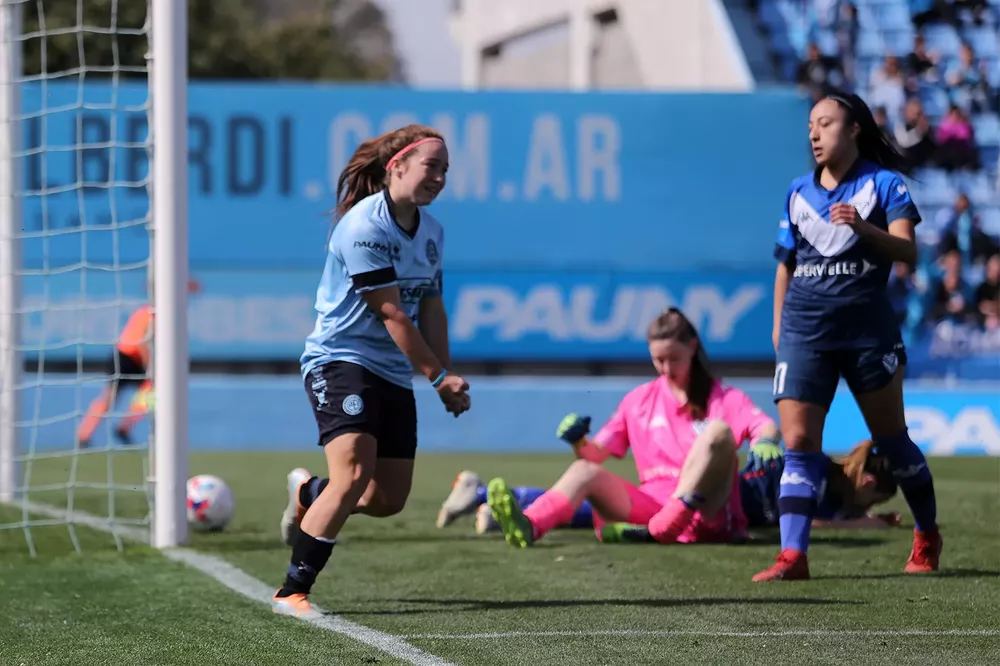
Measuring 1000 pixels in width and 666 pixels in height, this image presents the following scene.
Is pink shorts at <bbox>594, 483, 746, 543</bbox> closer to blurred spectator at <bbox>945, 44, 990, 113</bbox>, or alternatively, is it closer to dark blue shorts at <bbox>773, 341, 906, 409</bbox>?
dark blue shorts at <bbox>773, 341, 906, 409</bbox>

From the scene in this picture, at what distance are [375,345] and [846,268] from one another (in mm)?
1887

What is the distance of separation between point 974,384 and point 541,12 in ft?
56.4

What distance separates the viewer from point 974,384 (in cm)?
1841

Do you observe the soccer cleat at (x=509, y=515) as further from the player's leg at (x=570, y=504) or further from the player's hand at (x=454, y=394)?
the player's hand at (x=454, y=394)

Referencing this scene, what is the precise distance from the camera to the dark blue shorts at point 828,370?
616 centimetres

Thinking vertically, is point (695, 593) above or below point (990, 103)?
below

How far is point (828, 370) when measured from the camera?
244 inches

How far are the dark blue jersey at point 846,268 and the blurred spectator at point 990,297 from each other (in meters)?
13.6

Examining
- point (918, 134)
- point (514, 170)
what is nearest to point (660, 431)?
point (514, 170)

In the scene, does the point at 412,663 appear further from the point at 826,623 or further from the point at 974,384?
the point at 974,384

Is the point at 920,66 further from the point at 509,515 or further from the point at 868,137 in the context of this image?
the point at 868,137

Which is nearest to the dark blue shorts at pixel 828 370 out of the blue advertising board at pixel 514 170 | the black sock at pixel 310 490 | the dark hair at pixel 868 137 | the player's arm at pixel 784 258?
the player's arm at pixel 784 258

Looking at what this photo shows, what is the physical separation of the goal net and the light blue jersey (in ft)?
8.03

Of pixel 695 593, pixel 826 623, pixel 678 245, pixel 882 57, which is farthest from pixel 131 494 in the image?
pixel 882 57
